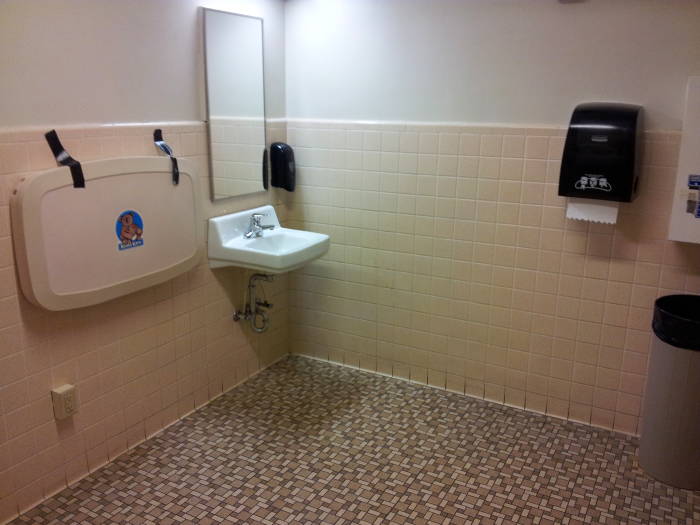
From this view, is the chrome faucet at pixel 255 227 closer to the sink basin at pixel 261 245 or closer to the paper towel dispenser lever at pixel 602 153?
the sink basin at pixel 261 245

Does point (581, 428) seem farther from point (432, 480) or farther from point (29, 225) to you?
point (29, 225)

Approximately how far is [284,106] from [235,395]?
1.70m

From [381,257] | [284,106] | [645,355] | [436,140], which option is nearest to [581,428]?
[645,355]

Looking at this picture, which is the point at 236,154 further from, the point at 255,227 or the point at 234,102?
the point at 255,227

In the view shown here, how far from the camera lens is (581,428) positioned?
323 centimetres

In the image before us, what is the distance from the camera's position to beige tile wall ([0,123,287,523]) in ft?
7.90

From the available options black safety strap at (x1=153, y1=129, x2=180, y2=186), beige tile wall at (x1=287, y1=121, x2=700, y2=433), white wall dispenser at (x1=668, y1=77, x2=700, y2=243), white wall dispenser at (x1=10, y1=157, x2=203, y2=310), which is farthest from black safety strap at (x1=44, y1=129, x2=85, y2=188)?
white wall dispenser at (x1=668, y1=77, x2=700, y2=243)

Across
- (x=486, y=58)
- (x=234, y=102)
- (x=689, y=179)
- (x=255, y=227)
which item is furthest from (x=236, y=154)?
(x=689, y=179)

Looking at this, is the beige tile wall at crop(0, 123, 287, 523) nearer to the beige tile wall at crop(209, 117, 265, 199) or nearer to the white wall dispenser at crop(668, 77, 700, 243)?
the beige tile wall at crop(209, 117, 265, 199)

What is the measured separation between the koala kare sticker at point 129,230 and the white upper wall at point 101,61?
405 mm

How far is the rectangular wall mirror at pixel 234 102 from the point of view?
124 inches

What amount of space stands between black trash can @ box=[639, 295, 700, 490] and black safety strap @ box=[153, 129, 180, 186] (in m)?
2.22

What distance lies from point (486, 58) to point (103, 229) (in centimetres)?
198

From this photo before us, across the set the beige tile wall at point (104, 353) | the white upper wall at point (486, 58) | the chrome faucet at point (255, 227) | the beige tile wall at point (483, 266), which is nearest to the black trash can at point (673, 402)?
the beige tile wall at point (483, 266)
